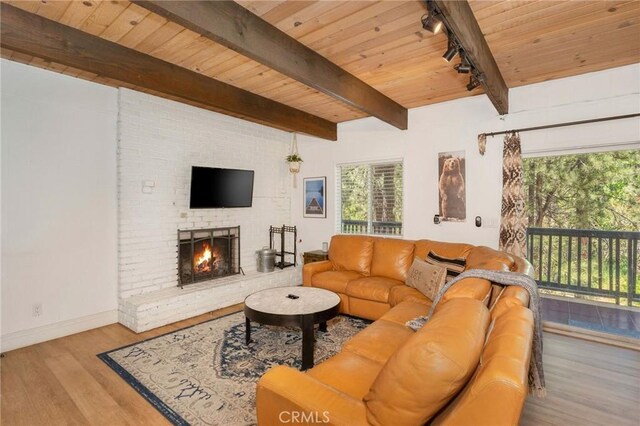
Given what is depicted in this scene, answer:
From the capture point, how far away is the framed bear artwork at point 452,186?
402 cm

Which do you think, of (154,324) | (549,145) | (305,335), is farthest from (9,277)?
(549,145)

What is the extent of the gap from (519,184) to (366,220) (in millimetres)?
2237

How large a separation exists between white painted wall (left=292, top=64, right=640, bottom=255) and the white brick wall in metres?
1.47

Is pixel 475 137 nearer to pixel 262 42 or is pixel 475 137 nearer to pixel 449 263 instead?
pixel 449 263

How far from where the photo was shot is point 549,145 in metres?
3.44

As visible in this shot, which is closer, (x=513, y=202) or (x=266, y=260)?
(x=513, y=202)

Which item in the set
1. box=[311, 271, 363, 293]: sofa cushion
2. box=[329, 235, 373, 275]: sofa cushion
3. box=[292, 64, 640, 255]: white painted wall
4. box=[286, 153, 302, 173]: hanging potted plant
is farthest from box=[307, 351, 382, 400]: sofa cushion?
box=[286, 153, 302, 173]: hanging potted plant

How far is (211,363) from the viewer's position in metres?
2.71

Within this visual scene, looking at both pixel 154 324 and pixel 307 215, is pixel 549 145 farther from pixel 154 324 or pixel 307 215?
Result: pixel 154 324

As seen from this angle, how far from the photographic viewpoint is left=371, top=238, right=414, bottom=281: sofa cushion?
3795mm

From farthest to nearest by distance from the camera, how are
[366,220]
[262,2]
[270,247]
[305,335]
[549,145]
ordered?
[270,247]
[366,220]
[549,145]
[305,335]
[262,2]

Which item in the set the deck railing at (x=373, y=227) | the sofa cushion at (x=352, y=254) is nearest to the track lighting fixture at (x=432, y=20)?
the sofa cushion at (x=352, y=254)

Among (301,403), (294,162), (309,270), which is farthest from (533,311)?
(294,162)

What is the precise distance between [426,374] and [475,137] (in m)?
3.65
